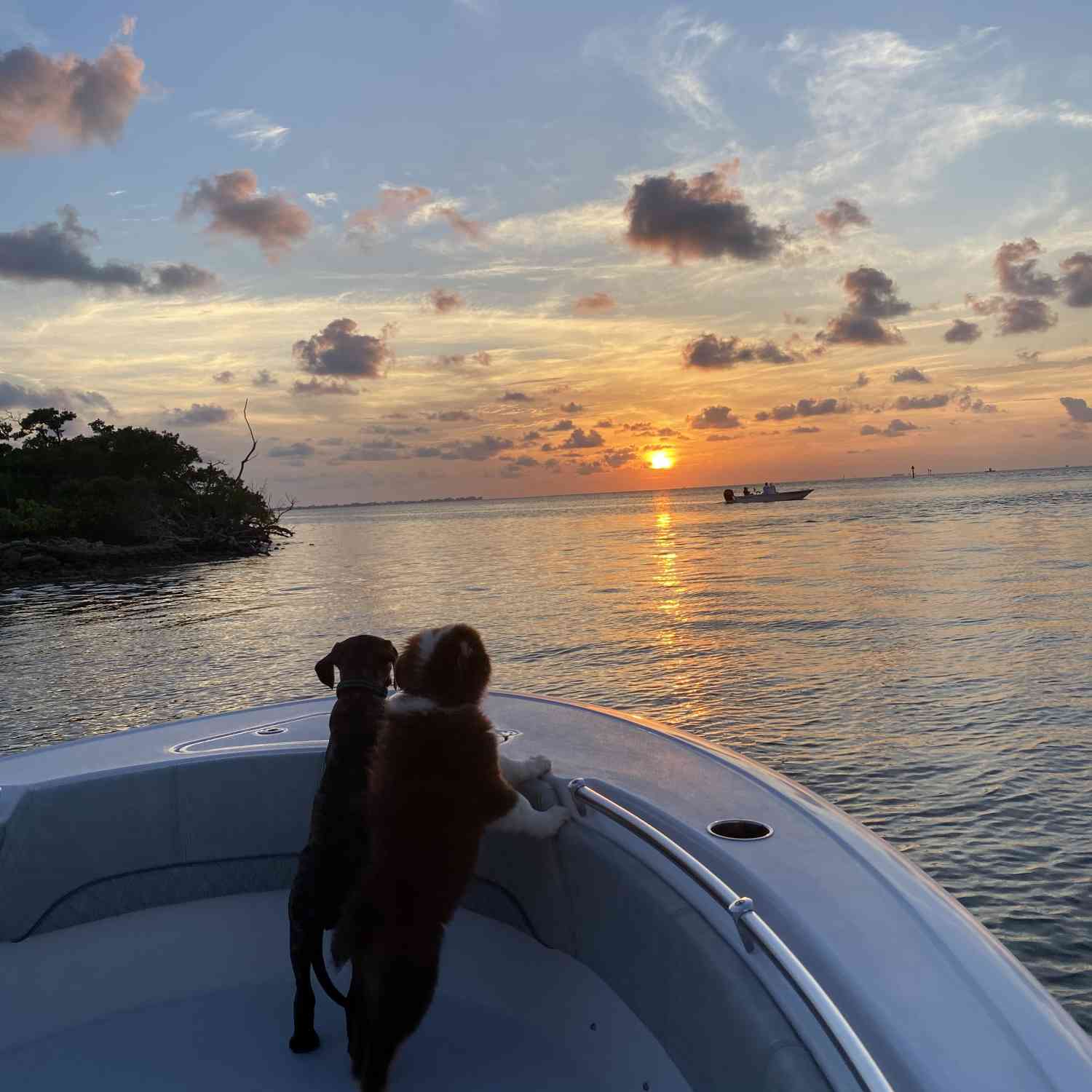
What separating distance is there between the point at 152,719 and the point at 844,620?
11816 millimetres

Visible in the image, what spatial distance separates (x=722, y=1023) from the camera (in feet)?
5.58

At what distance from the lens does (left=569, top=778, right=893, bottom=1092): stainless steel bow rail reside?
124cm

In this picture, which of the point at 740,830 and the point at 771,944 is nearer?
the point at 771,944

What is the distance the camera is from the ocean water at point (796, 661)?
6363mm

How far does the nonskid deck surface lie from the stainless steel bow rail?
584 millimetres

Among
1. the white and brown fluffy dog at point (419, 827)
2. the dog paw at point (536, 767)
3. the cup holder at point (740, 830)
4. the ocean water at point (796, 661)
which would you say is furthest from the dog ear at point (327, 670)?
the ocean water at point (796, 661)

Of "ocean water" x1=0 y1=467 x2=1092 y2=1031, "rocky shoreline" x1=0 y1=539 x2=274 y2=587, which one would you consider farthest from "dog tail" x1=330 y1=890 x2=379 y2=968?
"rocky shoreline" x1=0 y1=539 x2=274 y2=587

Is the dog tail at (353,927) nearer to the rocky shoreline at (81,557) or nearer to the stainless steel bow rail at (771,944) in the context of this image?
the stainless steel bow rail at (771,944)

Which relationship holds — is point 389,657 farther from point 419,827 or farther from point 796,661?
point 796,661

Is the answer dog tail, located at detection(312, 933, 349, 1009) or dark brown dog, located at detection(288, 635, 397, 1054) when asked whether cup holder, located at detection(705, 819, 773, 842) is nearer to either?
dark brown dog, located at detection(288, 635, 397, 1054)

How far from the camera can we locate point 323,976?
2.71m

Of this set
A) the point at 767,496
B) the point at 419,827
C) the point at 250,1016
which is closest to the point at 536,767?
the point at 419,827

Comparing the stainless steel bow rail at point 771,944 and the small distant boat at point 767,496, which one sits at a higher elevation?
the stainless steel bow rail at point 771,944

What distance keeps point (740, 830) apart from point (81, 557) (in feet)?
141
